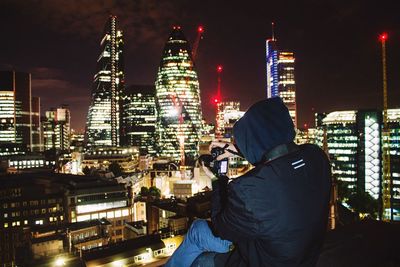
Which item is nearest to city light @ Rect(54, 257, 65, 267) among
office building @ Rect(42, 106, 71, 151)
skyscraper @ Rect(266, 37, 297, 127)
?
skyscraper @ Rect(266, 37, 297, 127)

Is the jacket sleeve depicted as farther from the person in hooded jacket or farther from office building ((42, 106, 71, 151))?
office building ((42, 106, 71, 151))

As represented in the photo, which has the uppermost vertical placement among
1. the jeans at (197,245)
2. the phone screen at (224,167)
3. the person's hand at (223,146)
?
the person's hand at (223,146)

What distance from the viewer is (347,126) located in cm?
5047

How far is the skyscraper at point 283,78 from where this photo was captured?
97062 millimetres

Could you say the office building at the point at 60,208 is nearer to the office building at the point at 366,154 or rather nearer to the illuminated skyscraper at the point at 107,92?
the office building at the point at 366,154

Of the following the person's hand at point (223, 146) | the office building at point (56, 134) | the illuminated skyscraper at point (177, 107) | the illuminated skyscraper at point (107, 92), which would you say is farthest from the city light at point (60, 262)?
the office building at point (56, 134)

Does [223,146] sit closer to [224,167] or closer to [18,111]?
[224,167]

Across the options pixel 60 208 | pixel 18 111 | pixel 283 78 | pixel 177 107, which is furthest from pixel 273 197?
pixel 283 78

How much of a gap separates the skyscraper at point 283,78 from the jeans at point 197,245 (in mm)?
96658

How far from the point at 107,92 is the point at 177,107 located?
39.7 meters

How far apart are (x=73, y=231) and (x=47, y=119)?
114405 mm

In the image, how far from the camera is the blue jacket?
1197 millimetres

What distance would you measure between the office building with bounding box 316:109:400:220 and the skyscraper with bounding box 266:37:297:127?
148ft

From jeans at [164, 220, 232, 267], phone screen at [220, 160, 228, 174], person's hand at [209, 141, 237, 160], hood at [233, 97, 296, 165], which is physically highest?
hood at [233, 97, 296, 165]
